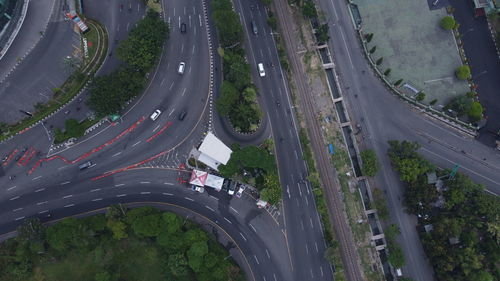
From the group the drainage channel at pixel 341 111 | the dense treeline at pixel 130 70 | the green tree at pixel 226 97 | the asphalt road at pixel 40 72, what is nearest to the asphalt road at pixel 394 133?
the drainage channel at pixel 341 111

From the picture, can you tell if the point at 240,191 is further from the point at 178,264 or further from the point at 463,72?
the point at 463,72

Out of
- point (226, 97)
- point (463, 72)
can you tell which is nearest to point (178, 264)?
point (226, 97)

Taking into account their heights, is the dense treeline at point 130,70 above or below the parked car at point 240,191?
above

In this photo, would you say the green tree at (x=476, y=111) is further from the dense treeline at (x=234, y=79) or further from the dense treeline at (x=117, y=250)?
the dense treeline at (x=117, y=250)

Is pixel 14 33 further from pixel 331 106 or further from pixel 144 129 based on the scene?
pixel 331 106

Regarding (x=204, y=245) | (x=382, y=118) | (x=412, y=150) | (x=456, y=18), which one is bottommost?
(x=204, y=245)

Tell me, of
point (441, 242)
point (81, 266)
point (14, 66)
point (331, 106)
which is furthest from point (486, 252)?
point (14, 66)

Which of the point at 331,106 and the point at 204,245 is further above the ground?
the point at 331,106
